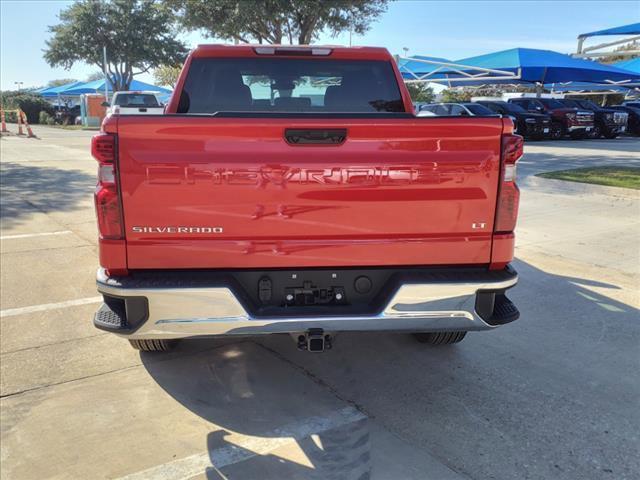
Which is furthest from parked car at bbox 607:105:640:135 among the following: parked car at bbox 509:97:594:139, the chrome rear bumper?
the chrome rear bumper

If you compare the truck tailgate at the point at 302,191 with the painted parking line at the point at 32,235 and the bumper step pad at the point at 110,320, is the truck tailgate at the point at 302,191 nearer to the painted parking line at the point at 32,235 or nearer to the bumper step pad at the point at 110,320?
the bumper step pad at the point at 110,320

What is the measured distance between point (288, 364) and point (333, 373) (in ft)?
1.11

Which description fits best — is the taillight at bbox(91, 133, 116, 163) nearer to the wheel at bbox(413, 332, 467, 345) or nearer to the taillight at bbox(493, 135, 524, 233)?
the taillight at bbox(493, 135, 524, 233)

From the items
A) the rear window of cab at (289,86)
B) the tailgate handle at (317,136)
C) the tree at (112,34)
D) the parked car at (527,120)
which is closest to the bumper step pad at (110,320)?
the tailgate handle at (317,136)

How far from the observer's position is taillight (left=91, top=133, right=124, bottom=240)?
263cm

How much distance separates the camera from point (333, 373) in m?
3.66

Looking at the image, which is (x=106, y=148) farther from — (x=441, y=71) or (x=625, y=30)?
(x=441, y=71)

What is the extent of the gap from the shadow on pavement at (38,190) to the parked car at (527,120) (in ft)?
53.6

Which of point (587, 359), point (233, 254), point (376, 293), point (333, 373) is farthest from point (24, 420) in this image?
point (587, 359)

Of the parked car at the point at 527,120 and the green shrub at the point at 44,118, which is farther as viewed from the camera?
the green shrub at the point at 44,118

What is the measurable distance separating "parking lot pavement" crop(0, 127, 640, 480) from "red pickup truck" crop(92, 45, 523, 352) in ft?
1.96

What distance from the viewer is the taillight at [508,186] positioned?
2.84 metres

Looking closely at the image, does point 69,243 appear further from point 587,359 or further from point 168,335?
point 587,359

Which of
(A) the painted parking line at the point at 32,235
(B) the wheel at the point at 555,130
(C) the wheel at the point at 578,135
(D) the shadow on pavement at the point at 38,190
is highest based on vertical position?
(B) the wheel at the point at 555,130
